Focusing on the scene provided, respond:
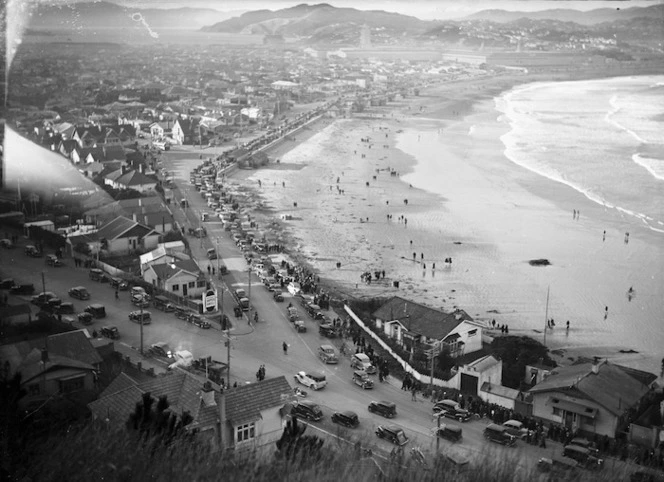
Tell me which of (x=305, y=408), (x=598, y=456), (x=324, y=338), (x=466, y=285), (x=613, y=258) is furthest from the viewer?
(x=613, y=258)

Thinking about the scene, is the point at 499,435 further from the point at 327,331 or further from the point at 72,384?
the point at 72,384

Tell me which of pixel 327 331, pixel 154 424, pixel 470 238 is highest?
pixel 154 424

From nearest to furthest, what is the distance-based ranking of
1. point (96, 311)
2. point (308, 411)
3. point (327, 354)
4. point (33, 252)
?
1. point (308, 411)
2. point (327, 354)
3. point (96, 311)
4. point (33, 252)

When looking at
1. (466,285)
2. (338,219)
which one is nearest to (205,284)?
(466,285)

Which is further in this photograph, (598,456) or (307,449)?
(598,456)

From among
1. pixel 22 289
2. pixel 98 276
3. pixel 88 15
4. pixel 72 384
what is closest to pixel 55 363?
pixel 72 384

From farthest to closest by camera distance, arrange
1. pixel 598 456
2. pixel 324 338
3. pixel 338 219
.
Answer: pixel 338 219 → pixel 324 338 → pixel 598 456

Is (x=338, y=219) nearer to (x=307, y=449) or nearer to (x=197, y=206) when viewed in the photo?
(x=197, y=206)

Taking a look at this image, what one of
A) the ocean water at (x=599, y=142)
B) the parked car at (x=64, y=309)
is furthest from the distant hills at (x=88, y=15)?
the ocean water at (x=599, y=142)
